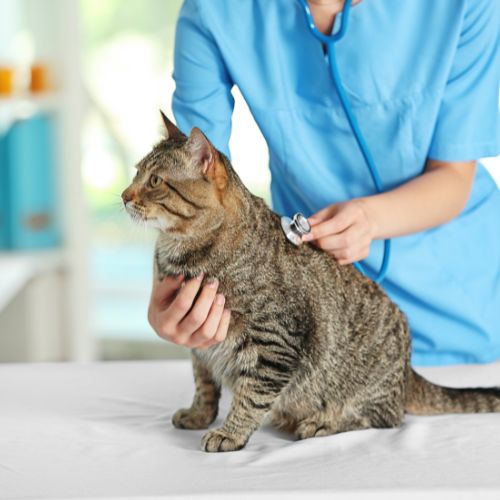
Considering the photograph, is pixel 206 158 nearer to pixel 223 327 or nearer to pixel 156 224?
pixel 156 224

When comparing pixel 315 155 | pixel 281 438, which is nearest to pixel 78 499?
pixel 281 438

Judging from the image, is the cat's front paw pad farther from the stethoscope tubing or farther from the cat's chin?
the stethoscope tubing

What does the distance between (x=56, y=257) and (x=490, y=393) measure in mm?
2108

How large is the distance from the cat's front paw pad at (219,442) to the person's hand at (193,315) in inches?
4.9

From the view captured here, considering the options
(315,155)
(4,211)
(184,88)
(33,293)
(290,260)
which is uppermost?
(184,88)

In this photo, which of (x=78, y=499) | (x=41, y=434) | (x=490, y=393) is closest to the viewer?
(x=78, y=499)

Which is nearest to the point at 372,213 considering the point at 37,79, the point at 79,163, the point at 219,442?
the point at 219,442

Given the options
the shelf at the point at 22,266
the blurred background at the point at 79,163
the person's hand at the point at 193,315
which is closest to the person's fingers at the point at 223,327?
the person's hand at the point at 193,315

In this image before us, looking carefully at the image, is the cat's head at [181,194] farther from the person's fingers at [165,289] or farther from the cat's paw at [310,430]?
the cat's paw at [310,430]

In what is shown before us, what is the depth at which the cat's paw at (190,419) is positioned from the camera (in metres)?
1.22

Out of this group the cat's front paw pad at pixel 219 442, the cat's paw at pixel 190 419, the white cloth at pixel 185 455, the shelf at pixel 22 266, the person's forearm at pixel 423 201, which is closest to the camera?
the white cloth at pixel 185 455

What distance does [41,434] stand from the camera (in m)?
1.15

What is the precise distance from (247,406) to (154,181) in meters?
0.33

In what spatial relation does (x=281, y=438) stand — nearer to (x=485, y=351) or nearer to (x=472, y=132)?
(x=485, y=351)
